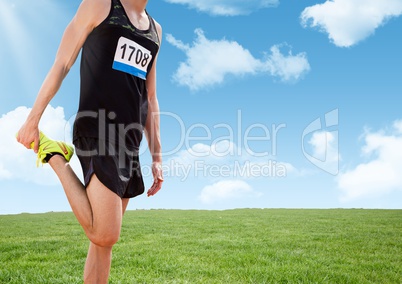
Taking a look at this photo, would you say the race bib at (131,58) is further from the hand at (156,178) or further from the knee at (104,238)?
the knee at (104,238)

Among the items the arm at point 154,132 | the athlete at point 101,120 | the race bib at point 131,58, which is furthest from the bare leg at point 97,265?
the race bib at point 131,58

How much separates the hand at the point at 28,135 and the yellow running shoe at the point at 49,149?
0.03 metres

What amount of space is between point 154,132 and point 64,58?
1.04m

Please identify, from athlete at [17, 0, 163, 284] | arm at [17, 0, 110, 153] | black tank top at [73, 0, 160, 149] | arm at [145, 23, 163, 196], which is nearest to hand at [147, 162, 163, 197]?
arm at [145, 23, 163, 196]

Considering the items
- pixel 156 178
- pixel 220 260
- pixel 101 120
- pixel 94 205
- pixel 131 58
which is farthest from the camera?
pixel 220 260

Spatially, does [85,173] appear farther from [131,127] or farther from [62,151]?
[131,127]

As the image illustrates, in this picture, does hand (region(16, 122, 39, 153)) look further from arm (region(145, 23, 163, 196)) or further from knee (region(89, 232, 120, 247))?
arm (region(145, 23, 163, 196))

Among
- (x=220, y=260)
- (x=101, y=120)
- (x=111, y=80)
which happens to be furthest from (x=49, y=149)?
(x=220, y=260)

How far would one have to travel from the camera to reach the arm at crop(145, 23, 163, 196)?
3.38 meters

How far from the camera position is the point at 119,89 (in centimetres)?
279

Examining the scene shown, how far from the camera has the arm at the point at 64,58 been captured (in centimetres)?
266

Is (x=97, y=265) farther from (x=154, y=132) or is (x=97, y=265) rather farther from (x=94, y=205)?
(x=154, y=132)

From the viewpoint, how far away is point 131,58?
2.83 meters

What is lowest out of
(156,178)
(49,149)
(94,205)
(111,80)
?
(94,205)
